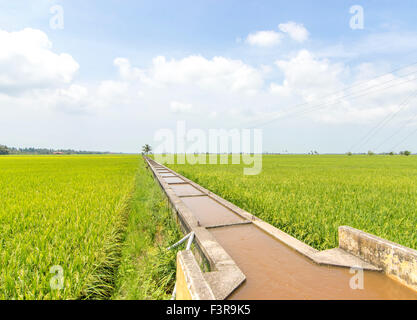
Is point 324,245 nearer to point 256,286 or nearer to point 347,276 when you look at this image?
point 347,276

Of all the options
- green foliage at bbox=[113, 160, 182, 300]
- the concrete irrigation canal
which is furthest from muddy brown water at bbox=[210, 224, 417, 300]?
green foliage at bbox=[113, 160, 182, 300]

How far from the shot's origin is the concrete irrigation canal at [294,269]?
171 cm

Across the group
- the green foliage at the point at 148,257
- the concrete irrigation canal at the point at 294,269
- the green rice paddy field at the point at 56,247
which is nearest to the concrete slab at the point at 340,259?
the concrete irrigation canal at the point at 294,269

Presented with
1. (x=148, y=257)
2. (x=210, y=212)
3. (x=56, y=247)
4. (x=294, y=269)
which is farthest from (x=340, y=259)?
(x=56, y=247)

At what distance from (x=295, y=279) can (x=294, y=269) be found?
18cm

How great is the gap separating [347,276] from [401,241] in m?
1.23

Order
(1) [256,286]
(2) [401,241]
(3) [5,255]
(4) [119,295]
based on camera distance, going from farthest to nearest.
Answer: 1. (2) [401,241]
2. (3) [5,255]
3. (4) [119,295]
4. (1) [256,286]

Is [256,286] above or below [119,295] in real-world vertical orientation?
above

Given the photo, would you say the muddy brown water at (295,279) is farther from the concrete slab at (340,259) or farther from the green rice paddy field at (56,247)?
the green rice paddy field at (56,247)

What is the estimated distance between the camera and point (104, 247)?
269 centimetres

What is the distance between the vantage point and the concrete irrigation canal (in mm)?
1709
